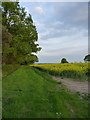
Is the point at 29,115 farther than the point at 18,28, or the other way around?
the point at 18,28

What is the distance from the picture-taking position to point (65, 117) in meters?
3.23

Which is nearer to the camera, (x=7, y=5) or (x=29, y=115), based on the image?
(x=29, y=115)

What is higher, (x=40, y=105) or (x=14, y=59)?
(x=14, y=59)

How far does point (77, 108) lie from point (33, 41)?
17968mm

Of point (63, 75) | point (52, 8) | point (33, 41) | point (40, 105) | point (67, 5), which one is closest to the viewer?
point (40, 105)

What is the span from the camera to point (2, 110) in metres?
3.67

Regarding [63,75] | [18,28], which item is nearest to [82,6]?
[63,75]

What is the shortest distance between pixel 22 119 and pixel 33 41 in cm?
1843

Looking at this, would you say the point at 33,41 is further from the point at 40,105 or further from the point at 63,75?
the point at 40,105

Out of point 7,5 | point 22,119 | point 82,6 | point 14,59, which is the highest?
point 7,5

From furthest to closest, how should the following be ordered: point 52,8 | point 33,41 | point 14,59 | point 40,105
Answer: point 33,41 → point 14,59 → point 52,8 → point 40,105

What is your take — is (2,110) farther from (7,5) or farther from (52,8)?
(7,5)

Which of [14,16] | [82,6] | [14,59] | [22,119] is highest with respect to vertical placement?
[14,16]

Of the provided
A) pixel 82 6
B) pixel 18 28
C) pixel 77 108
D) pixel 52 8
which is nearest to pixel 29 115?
pixel 77 108
